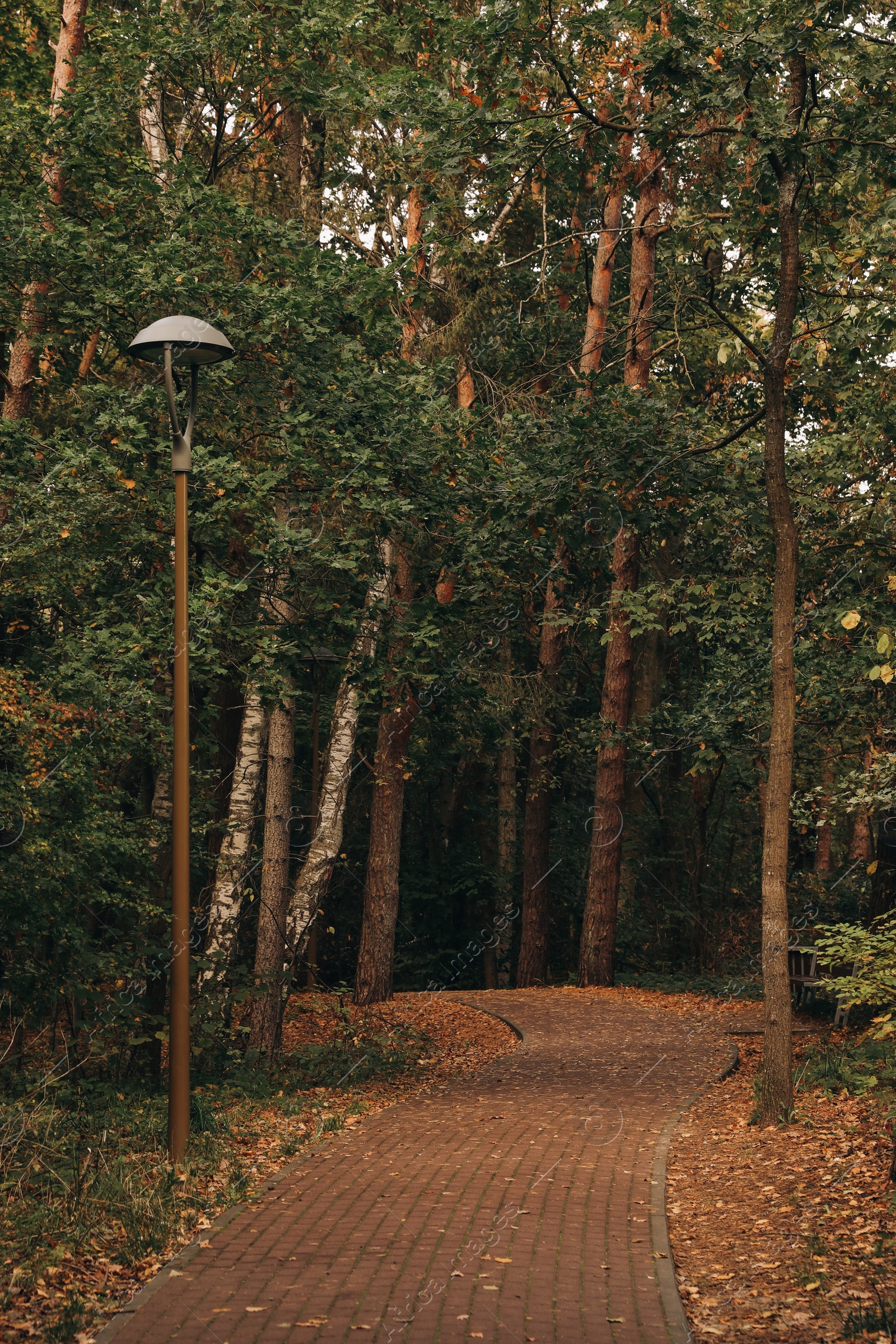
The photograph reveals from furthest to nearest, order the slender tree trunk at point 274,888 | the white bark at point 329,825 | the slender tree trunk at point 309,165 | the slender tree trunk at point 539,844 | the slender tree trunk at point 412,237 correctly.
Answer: the slender tree trunk at point 539,844 → the slender tree trunk at point 412,237 → the white bark at point 329,825 → the slender tree trunk at point 309,165 → the slender tree trunk at point 274,888

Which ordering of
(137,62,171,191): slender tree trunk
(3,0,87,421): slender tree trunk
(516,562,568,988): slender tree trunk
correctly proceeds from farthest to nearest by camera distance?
1. (516,562,568,988): slender tree trunk
2. (137,62,171,191): slender tree trunk
3. (3,0,87,421): slender tree trunk

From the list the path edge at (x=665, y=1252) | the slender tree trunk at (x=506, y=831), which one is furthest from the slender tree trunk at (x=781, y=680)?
the slender tree trunk at (x=506, y=831)

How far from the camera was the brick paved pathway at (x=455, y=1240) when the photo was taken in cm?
537

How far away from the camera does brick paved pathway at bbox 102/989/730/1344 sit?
5371mm

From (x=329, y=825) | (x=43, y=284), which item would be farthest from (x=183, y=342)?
(x=329, y=825)

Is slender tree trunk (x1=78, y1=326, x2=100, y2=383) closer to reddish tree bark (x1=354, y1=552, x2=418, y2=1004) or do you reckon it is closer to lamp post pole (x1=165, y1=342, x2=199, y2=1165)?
lamp post pole (x1=165, y1=342, x2=199, y2=1165)

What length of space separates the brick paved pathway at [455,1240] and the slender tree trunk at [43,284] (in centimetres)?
716

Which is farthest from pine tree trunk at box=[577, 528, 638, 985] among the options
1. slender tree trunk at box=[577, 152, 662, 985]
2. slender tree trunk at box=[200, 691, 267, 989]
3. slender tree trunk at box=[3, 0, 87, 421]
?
slender tree trunk at box=[3, 0, 87, 421]

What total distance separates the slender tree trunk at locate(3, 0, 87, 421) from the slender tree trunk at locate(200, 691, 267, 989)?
384 centimetres

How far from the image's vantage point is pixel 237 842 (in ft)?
42.4

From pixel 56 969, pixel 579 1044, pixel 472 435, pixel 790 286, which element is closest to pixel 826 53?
pixel 790 286

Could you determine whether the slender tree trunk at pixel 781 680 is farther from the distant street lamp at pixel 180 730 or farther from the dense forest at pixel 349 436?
the distant street lamp at pixel 180 730

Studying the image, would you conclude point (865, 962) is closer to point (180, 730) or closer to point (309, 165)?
point (180, 730)

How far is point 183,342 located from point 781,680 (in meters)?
5.29
